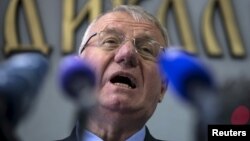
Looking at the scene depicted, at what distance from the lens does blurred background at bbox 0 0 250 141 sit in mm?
1548

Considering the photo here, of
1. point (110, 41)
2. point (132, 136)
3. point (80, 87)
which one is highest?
point (110, 41)

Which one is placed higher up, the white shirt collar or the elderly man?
the elderly man

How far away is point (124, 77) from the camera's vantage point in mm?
1527

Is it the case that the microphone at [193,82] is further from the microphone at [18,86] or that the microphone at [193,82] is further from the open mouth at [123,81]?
the microphone at [18,86]

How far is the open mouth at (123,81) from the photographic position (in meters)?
1.52

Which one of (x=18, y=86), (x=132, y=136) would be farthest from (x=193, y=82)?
(x=18, y=86)

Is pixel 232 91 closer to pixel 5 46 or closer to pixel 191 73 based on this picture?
pixel 191 73

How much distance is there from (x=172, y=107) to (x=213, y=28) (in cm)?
26

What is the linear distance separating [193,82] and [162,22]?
197 mm

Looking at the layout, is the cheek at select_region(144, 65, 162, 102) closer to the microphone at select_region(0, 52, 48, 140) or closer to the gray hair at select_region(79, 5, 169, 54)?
the gray hair at select_region(79, 5, 169, 54)

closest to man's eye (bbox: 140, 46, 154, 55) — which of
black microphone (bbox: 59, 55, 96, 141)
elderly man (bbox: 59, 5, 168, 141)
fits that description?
elderly man (bbox: 59, 5, 168, 141)

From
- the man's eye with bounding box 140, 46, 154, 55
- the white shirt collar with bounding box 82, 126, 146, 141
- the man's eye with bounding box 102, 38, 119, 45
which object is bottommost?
the white shirt collar with bounding box 82, 126, 146, 141

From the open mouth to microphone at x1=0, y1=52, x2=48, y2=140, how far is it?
0.63 feet

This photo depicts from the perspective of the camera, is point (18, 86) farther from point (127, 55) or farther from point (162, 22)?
point (162, 22)
